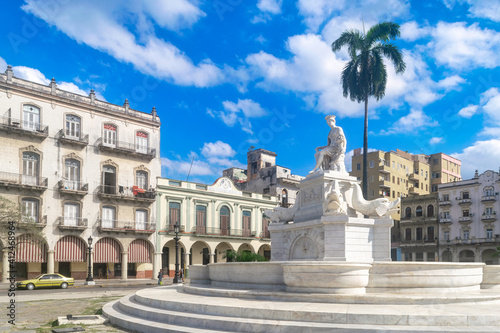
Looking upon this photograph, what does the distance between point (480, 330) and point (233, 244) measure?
4079cm

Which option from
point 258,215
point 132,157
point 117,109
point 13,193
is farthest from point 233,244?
point 13,193

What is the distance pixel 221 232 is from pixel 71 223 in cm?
1498

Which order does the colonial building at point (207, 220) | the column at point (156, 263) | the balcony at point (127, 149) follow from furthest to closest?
the colonial building at point (207, 220) → the column at point (156, 263) → the balcony at point (127, 149)

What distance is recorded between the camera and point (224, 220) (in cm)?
4816

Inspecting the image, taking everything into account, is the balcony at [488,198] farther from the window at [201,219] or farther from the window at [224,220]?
the window at [201,219]

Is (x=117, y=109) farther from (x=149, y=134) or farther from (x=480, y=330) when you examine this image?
(x=480, y=330)

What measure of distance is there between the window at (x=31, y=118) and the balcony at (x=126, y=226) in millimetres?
8834

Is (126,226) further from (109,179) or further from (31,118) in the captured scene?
(31,118)

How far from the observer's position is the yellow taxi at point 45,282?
28.4m

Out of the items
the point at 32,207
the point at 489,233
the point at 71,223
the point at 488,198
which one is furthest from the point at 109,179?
A: the point at 489,233

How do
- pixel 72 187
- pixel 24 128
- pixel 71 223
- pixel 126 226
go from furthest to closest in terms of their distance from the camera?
pixel 126 226 → pixel 72 187 → pixel 71 223 → pixel 24 128

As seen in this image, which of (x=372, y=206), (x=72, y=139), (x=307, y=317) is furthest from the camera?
(x=72, y=139)

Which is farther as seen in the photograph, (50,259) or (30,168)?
(30,168)

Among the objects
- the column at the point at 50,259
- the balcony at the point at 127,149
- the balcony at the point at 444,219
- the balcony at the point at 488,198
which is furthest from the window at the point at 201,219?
the balcony at the point at 488,198
